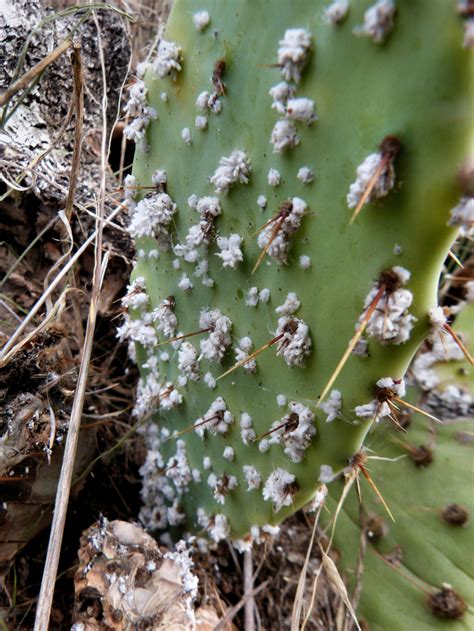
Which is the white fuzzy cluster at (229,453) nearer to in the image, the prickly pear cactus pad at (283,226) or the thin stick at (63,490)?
the prickly pear cactus pad at (283,226)

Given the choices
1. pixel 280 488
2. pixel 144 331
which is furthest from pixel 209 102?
pixel 280 488

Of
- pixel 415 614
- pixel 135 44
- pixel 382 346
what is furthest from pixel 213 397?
pixel 135 44

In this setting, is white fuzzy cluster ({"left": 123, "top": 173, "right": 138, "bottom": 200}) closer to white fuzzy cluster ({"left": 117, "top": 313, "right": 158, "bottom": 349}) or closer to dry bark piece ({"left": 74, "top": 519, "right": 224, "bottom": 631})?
white fuzzy cluster ({"left": 117, "top": 313, "right": 158, "bottom": 349})

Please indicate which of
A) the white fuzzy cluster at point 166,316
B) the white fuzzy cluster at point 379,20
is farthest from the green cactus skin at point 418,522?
the white fuzzy cluster at point 379,20

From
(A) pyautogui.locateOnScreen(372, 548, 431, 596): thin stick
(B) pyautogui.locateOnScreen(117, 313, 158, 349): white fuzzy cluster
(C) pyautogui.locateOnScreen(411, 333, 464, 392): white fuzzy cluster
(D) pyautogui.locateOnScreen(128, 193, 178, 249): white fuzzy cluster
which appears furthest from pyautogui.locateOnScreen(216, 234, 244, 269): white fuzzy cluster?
(A) pyautogui.locateOnScreen(372, 548, 431, 596): thin stick

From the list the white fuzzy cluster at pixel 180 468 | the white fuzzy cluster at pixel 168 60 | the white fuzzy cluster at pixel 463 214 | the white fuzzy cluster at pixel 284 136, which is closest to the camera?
the white fuzzy cluster at pixel 463 214

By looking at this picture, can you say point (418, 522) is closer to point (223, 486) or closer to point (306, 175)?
point (223, 486)

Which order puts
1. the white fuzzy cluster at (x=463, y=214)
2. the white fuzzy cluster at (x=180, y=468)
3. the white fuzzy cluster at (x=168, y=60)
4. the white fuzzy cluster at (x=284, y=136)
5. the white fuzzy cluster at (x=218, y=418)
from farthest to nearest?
1. the white fuzzy cluster at (x=180, y=468)
2. the white fuzzy cluster at (x=218, y=418)
3. the white fuzzy cluster at (x=168, y=60)
4. the white fuzzy cluster at (x=284, y=136)
5. the white fuzzy cluster at (x=463, y=214)

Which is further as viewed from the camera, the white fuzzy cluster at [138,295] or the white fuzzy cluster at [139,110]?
the white fuzzy cluster at [138,295]
